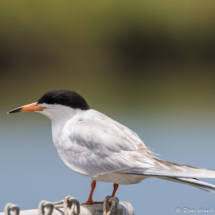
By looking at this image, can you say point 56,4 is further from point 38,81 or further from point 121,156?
point 121,156

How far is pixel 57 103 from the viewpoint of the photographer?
88.3 inches

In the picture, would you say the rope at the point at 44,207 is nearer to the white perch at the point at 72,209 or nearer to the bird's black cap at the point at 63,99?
the white perch at the point at 72,209

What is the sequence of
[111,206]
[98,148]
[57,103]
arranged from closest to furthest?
[111,206]
[98,148]
[57,103]

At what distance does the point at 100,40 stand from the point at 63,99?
287 inches

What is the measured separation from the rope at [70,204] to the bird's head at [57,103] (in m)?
0.76

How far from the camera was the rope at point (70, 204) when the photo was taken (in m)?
1.57

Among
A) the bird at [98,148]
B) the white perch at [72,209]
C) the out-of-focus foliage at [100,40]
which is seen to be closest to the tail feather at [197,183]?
the bird at [98,148]

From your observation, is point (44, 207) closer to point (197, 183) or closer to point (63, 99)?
point (197, 183)

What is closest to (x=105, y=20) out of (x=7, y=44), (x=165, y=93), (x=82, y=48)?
(x=82, y=48)

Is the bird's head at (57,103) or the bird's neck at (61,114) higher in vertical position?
the bird's head at (57,103)

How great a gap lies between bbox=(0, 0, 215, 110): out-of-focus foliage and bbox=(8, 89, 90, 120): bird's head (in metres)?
6.70

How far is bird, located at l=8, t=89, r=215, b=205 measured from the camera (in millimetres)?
1915

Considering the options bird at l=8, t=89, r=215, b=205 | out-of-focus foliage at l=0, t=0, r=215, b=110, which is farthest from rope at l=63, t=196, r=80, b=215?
out-of-focus foliage at l=0, t=0, r=215, b=110

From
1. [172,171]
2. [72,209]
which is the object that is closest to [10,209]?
[72,209]
